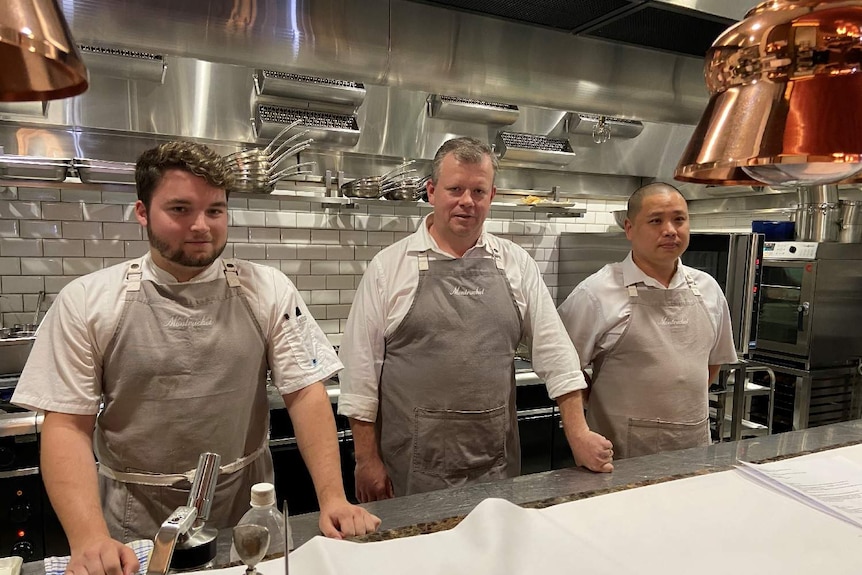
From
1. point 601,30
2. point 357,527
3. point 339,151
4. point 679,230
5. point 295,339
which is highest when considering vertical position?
point 601,30

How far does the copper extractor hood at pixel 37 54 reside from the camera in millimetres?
477

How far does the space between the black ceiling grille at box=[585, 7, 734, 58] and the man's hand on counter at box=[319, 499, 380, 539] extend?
3.09 meters

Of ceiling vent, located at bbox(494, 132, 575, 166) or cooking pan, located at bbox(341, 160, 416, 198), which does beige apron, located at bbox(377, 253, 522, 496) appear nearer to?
cooking pan, located at bbox(341, 160, 416, 198)

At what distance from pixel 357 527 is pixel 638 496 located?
61cm

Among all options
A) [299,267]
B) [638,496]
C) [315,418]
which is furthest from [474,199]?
[299,267]

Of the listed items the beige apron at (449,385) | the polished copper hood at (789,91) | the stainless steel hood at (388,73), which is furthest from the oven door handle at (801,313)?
the polished copper hood at (789,91)

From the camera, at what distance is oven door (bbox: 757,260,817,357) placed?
3.84 metres

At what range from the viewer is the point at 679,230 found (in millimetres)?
2250

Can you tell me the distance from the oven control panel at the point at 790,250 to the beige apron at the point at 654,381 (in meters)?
2.07

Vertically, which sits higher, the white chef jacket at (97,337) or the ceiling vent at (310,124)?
the ceiling vent at (310,124)

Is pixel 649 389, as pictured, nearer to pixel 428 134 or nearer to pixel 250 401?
pixel 250 401

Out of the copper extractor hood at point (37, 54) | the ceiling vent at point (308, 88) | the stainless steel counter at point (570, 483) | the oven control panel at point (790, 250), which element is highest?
the ceiling vent at point (308, 88)

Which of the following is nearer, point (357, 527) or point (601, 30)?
point (357, 527)

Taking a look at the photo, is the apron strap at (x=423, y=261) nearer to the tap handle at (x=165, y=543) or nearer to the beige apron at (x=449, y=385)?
the beige apron at (x=449, y=385)
